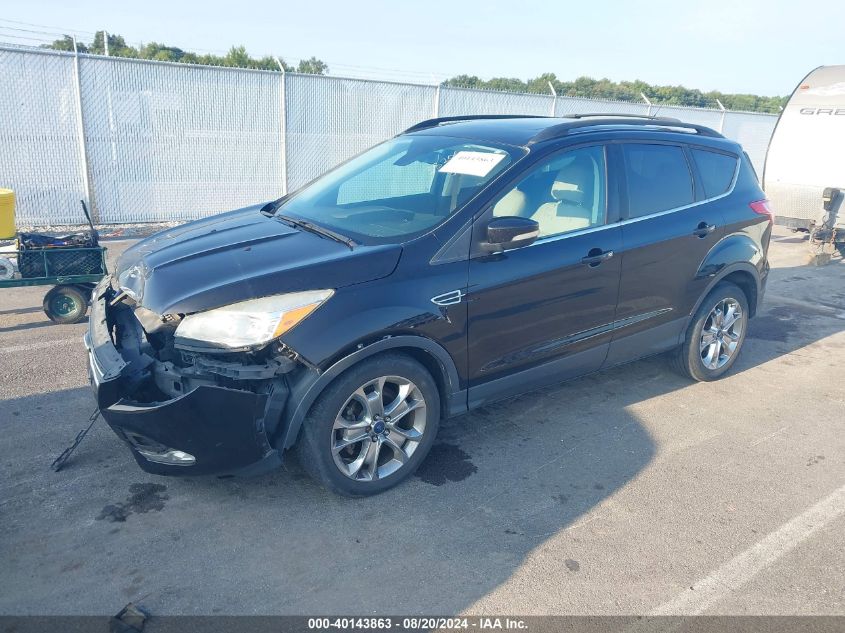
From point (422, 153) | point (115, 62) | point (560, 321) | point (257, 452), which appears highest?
point (115, 62)

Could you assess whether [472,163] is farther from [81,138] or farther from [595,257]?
[81,138]

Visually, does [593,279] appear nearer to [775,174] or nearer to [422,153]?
[422,153]

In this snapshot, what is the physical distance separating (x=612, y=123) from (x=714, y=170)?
1.03 meters

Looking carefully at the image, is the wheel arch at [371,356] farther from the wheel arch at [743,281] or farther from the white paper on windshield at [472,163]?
the wheel arch at [743,281]

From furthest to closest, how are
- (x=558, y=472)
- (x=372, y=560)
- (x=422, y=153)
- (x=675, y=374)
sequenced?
(x=675, y=374)
(x=422, y=153)
(x=558, y=472)
(x=372, y=560)

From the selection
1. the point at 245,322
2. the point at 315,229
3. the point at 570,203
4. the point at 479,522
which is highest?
the point at 570,203

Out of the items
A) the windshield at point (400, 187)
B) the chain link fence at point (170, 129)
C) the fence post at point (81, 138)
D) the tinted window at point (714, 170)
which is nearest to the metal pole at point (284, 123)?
the chain link fence at point (170, 129)

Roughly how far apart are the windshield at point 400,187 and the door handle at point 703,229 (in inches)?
65.4

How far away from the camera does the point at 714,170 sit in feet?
16.6

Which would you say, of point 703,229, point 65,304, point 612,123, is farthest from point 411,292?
point 65,304

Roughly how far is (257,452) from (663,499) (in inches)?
85.0

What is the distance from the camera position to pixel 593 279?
416cm

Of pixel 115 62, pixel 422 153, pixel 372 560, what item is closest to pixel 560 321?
pixel 422 153

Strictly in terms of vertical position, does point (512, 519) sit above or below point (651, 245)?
below
